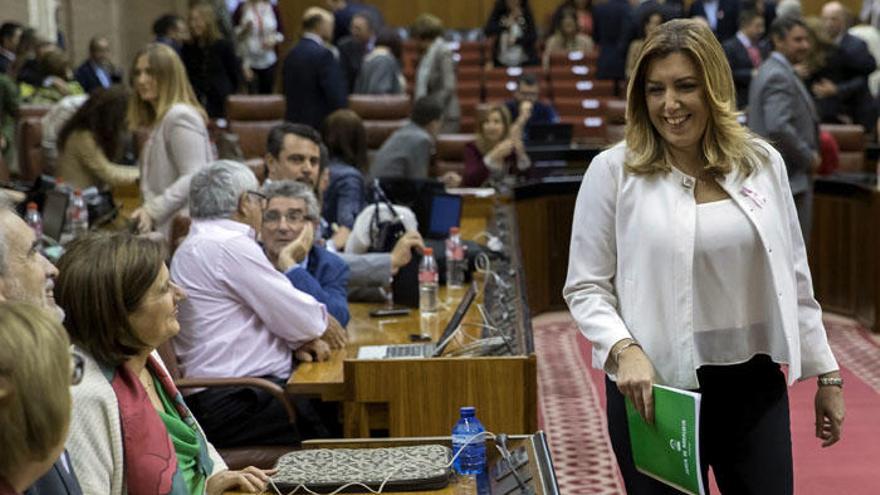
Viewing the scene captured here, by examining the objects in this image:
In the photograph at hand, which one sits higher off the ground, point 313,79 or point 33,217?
point 313,79

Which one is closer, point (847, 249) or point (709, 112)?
point (709, 112)

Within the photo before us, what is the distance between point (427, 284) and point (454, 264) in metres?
0.50

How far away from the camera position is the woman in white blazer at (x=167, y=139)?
620 cm

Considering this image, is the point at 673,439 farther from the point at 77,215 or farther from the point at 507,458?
the point at 77,215

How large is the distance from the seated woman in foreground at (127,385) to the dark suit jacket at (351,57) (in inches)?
435

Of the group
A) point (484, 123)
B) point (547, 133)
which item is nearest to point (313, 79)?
point (484, 123)

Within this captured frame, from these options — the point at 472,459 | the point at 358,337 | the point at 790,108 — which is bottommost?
the point at 358,337

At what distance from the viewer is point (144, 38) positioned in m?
17.3

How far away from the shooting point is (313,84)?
10359mm

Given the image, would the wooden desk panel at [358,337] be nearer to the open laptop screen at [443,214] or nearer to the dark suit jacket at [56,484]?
the open laptop screen at [443,214]

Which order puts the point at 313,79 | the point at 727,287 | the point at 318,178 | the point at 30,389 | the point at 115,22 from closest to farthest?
the point at 30,389 < the point at 727,287 < the point at 318,178 < the point at 313,79 < the point at 115,22

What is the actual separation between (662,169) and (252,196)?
2218mm

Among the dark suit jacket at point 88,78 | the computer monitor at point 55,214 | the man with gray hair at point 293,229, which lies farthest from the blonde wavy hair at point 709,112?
the dark suit jacket at point 88,78

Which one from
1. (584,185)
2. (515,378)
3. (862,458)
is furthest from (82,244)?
(862,458)
